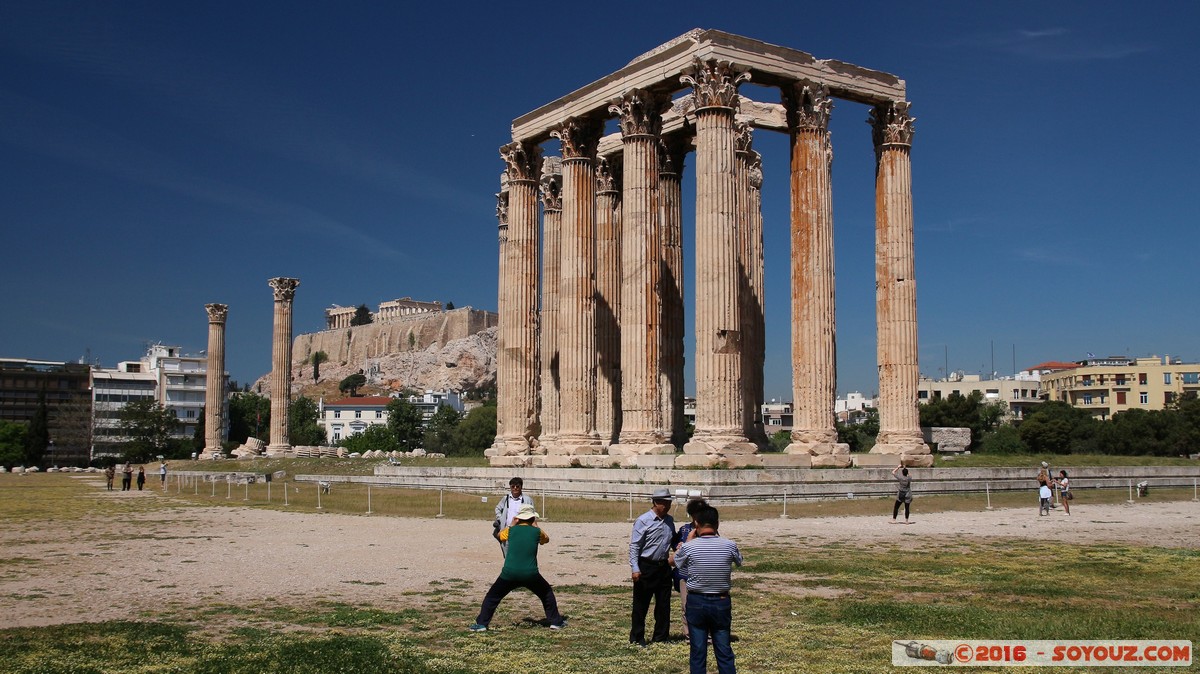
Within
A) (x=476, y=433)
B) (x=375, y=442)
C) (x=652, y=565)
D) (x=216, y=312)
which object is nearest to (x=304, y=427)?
(x=375, y=442)

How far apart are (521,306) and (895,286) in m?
17.2

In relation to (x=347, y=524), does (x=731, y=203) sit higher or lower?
higher

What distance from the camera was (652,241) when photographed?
4244cm

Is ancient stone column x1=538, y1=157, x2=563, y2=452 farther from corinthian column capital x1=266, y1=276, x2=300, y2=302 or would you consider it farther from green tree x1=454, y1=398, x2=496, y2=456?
green tree x1=454, y1=398, x2=496, y2=456

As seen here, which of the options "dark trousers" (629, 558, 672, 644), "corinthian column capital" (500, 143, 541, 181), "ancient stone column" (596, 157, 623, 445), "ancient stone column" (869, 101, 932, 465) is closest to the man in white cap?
"dark trousers" (629, 558, 672, 644)

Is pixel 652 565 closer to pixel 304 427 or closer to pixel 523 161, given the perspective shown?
pixel 523 161

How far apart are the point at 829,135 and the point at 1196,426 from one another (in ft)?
209

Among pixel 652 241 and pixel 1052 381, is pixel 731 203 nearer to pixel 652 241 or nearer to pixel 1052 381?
pixel 652 241

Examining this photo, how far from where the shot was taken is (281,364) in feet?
289

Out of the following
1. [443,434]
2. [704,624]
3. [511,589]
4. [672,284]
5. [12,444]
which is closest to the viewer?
[704,624]

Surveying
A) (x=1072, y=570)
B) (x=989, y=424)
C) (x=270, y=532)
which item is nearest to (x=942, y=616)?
(x=1072, y=570)

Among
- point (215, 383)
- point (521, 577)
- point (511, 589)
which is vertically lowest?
point (511, 589)

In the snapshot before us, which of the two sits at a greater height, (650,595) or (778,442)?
(778,442)

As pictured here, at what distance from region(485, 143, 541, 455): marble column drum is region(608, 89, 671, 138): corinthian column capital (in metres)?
8.14
